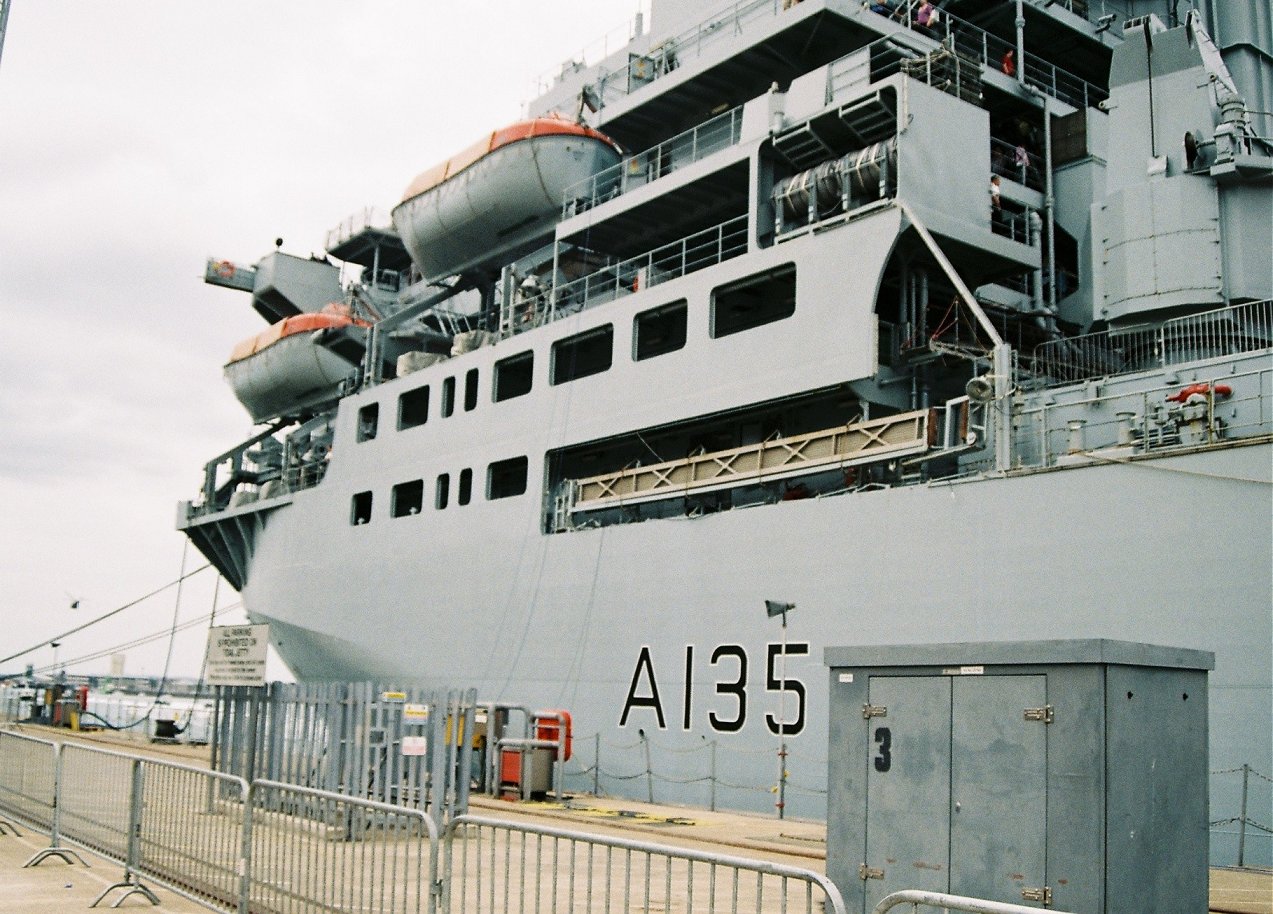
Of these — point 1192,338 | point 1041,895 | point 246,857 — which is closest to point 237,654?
point 246,857

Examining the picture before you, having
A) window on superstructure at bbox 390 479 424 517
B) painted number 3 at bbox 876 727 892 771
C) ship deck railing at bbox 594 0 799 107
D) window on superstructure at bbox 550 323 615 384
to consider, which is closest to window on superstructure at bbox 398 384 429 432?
window on superstructure at bbox 390 479 424 517

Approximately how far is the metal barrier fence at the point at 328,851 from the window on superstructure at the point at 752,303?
37.9 ft

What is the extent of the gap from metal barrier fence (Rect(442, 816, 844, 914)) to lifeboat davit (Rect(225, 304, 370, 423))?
1844 cm

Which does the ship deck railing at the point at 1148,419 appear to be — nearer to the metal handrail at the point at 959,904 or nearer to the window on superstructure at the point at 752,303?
the window on superstructure at the point at 752,303

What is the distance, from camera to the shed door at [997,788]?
645 centimetres

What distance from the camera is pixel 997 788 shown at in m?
6.61

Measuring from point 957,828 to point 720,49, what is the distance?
16.1 metres

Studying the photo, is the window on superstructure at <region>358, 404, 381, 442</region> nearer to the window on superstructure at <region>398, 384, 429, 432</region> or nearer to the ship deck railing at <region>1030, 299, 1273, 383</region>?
the window on superstructure at <region>398, 384, 429, 432</region>

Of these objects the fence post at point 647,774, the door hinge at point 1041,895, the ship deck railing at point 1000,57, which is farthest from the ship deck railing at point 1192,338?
the door hinge at point 1041,895

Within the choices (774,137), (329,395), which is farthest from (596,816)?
(329,395)

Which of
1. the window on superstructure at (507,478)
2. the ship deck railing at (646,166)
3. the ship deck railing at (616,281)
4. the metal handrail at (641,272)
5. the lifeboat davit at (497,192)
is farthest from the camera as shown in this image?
the lifeboat davit at (497,192)

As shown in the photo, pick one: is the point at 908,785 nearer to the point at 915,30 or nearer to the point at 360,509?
the point at 915,30

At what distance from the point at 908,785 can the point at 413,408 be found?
2000 cm

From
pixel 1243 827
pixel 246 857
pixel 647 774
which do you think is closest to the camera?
pixel 246 857
